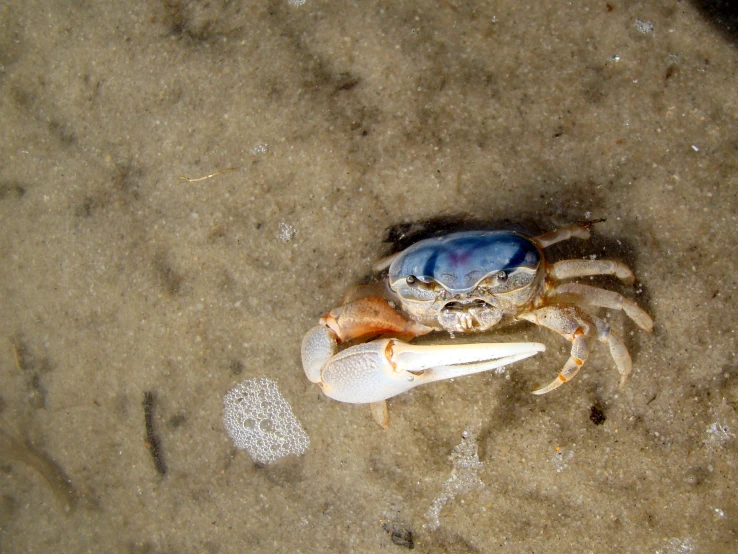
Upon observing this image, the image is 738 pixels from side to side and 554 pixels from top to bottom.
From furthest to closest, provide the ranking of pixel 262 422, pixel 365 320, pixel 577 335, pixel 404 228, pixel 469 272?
pixel 262 422, pixel 404 228, pixel 365 320, pixel 577 335, pixel 469 272

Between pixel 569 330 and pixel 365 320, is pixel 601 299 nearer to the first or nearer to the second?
pixel 569 330

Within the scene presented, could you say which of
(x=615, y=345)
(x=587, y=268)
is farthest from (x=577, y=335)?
(x=587, y=268)

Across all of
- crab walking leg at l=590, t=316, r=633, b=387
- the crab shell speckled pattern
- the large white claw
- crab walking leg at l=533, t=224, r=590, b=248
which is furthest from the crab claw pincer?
crab walking leg at l=533, t=224, r=590, b=248

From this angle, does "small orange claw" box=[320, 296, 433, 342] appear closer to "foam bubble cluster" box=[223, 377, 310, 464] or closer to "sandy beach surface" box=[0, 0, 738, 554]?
"sandy beach surface" box=[0, 0, 738, 554]

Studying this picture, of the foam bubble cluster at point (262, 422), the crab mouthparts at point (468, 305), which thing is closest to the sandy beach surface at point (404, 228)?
the foam bubble cluster at point (262, 422)

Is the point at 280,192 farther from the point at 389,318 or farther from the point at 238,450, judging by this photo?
the point at 238,450

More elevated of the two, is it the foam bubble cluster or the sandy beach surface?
the sandy beach surface
